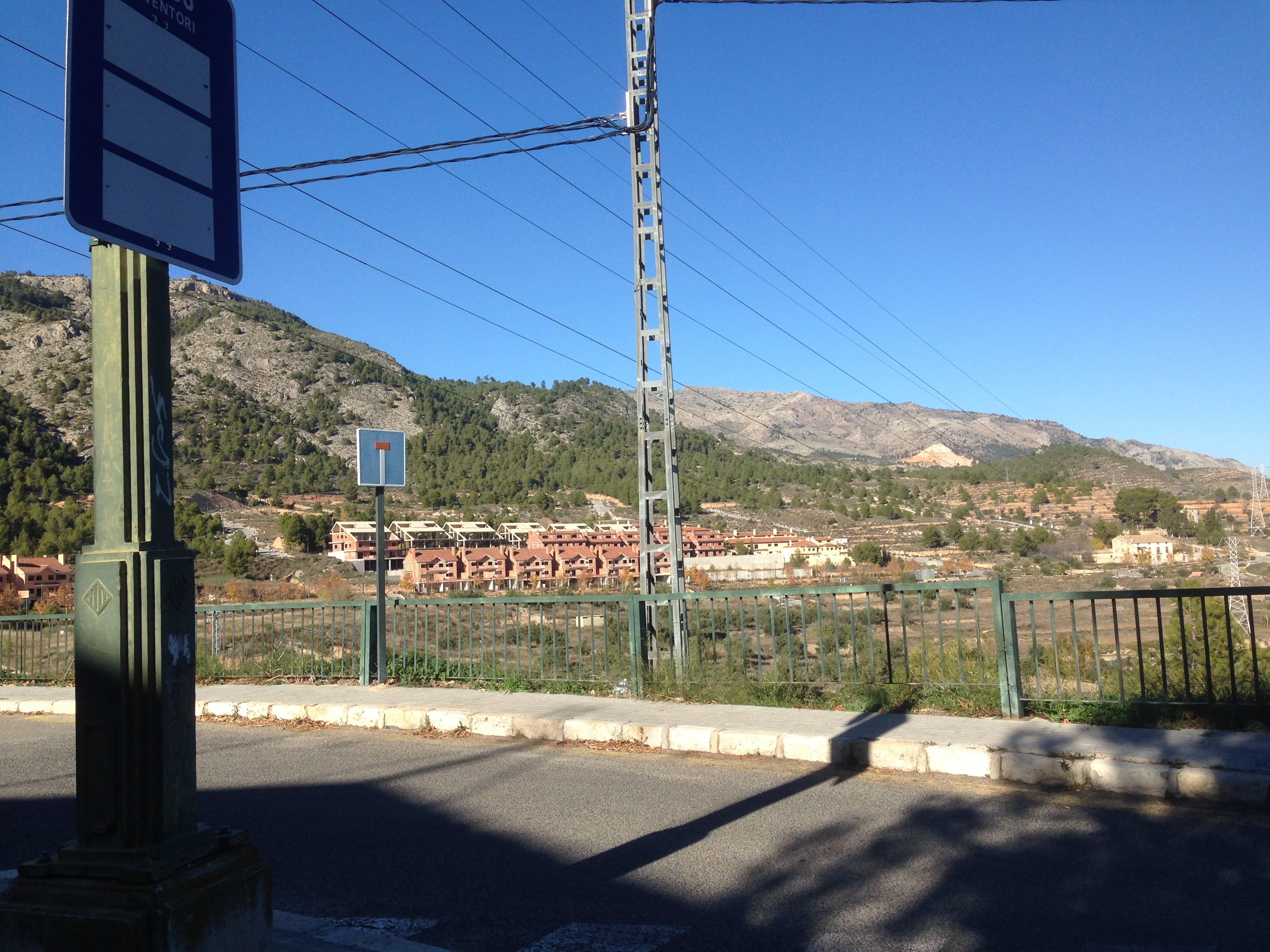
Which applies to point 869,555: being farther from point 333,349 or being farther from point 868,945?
point 333,349

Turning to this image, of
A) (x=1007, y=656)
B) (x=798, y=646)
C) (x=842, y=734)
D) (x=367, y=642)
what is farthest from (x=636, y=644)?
(x=798, y=646)

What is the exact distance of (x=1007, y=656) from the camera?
7590mm

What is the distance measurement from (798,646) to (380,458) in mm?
6632

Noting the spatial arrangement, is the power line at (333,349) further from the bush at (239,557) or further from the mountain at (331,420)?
the bush at (239,557)

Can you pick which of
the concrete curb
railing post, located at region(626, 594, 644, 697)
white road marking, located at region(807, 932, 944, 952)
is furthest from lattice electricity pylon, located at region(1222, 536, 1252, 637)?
white road marking, located at region(807, 932, 944, 952)

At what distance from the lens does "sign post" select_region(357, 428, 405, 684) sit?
11344 mm

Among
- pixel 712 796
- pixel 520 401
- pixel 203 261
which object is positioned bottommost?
pixel 712 796

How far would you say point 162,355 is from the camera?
9.31 feet

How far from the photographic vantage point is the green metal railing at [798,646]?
7277 mm

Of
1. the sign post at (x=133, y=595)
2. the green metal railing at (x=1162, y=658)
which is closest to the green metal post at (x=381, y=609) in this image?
the green metal railing at (x=1162, y=658)

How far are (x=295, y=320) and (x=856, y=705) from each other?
473 ft

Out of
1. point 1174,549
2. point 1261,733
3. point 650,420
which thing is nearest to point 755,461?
point 1174,549

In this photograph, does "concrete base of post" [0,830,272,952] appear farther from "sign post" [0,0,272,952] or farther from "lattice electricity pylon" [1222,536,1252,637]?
"lattice electricity pylon" [1222,536,1252,637]

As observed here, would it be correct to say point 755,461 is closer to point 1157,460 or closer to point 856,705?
point 856,705
